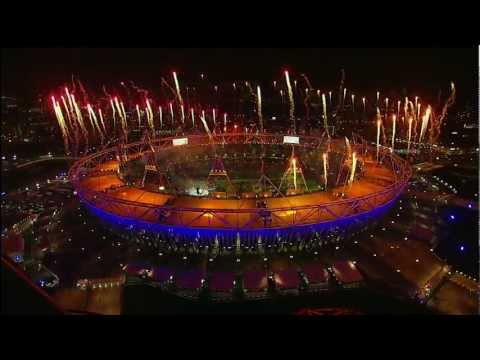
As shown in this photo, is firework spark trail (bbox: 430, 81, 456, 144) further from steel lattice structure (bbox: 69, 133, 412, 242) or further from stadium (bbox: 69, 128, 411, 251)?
steel lattice structure (bbox: 69, 133, 412, 242)

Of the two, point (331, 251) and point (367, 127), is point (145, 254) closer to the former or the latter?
point (331, 251)

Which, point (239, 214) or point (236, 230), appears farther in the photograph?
point (239, 214)

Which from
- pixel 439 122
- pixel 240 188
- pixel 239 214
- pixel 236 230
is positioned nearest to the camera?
pixel 236 230

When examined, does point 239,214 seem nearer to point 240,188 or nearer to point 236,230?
point 236,230

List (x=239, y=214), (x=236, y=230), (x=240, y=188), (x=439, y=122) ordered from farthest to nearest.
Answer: (x=439, y=122)
(x=240, y=188)
(x=239, y=214)
(x=236, y=230)

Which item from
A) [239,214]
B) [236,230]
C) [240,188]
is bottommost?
[240,188]

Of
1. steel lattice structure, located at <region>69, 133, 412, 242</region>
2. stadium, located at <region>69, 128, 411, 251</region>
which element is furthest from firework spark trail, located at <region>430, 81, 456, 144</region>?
steel lattice structure, located at <region>69, 133, 412, 242</region>

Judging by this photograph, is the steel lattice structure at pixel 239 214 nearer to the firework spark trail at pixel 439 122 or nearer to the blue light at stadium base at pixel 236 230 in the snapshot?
the blue light at stadium base at pixel 236 230

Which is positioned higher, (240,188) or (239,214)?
(239,214)

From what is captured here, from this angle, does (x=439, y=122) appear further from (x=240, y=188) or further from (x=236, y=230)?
(x=236, y=230)

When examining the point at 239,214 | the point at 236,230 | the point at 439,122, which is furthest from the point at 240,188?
the point at 439,122

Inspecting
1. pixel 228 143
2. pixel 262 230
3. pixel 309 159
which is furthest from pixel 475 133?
pixel 262 230

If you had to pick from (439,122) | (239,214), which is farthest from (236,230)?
(439,122)

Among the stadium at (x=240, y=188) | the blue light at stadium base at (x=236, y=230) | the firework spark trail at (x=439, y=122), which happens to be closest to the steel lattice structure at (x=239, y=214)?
the blue light at stadium base at (x=236, y=230)
